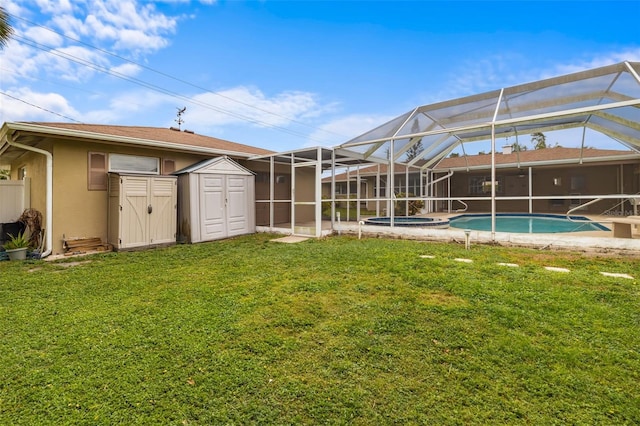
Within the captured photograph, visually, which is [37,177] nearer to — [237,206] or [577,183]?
[237,206]

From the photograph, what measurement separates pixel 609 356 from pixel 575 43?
596 inches

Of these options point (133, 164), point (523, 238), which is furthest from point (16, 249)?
point (523, 238)

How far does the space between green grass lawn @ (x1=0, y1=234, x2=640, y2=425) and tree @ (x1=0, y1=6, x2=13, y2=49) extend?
15.7 feet

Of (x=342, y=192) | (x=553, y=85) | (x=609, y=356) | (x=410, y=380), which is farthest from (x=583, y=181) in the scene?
(x=410, y=380)

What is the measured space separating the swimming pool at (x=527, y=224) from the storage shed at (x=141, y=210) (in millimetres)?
9467

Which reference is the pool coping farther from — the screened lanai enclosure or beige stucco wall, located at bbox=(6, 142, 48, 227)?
beige stucco wall, located at bbox=(6, 142, 48, 227)

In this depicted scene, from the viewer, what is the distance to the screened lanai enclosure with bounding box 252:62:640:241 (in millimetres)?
7339

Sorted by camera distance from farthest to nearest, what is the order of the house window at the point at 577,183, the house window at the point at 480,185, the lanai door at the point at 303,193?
the house window at the point at 480,185 < the house window at the point at 577,183 < the lanai door at the point at 303,193

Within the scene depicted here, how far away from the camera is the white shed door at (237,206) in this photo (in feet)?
30.9

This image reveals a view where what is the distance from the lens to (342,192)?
2500 cm

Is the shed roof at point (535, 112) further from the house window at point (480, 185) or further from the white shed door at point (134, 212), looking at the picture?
the house window at point (480, 185)

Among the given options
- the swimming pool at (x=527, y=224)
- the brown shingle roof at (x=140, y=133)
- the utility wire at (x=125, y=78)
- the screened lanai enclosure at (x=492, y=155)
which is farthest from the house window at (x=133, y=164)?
the swimming pool at (x=527, y=224)

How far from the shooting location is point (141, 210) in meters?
7.59

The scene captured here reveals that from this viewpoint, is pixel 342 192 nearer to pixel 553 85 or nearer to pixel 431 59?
pixel 431 59
